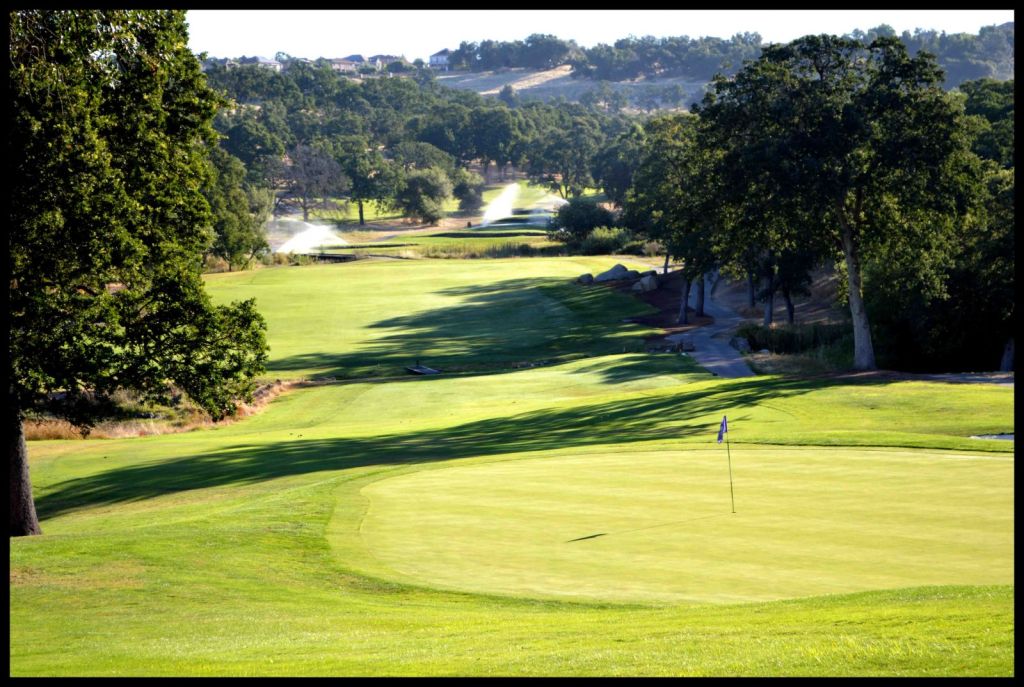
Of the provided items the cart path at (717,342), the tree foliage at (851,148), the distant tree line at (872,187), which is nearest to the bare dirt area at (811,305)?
the cart path at (717,342)

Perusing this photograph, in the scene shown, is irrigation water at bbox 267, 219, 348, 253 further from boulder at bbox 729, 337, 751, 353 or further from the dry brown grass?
the dry brown grass

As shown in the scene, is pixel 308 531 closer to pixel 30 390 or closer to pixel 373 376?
pixel 30 390

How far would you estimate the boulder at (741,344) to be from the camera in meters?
54.9

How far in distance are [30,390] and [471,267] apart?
250ft

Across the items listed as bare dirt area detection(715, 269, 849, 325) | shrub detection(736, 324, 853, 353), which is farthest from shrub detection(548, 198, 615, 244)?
shrub detection(736, 324, 853, 353)

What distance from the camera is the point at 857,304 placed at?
134ft

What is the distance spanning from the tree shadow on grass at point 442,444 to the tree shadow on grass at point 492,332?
2063cm

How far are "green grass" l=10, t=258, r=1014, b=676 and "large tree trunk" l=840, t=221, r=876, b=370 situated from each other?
6435 mm

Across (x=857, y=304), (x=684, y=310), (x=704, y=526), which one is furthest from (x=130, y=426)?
(x=684, y=310)

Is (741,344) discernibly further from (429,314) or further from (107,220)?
(107,220)

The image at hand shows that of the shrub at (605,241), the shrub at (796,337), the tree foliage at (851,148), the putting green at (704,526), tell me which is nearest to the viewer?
the putting green at (704,526)

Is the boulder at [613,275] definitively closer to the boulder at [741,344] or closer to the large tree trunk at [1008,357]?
the boulder at [741,344]

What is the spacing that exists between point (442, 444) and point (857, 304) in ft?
59.2

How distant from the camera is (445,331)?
68.1 meters
